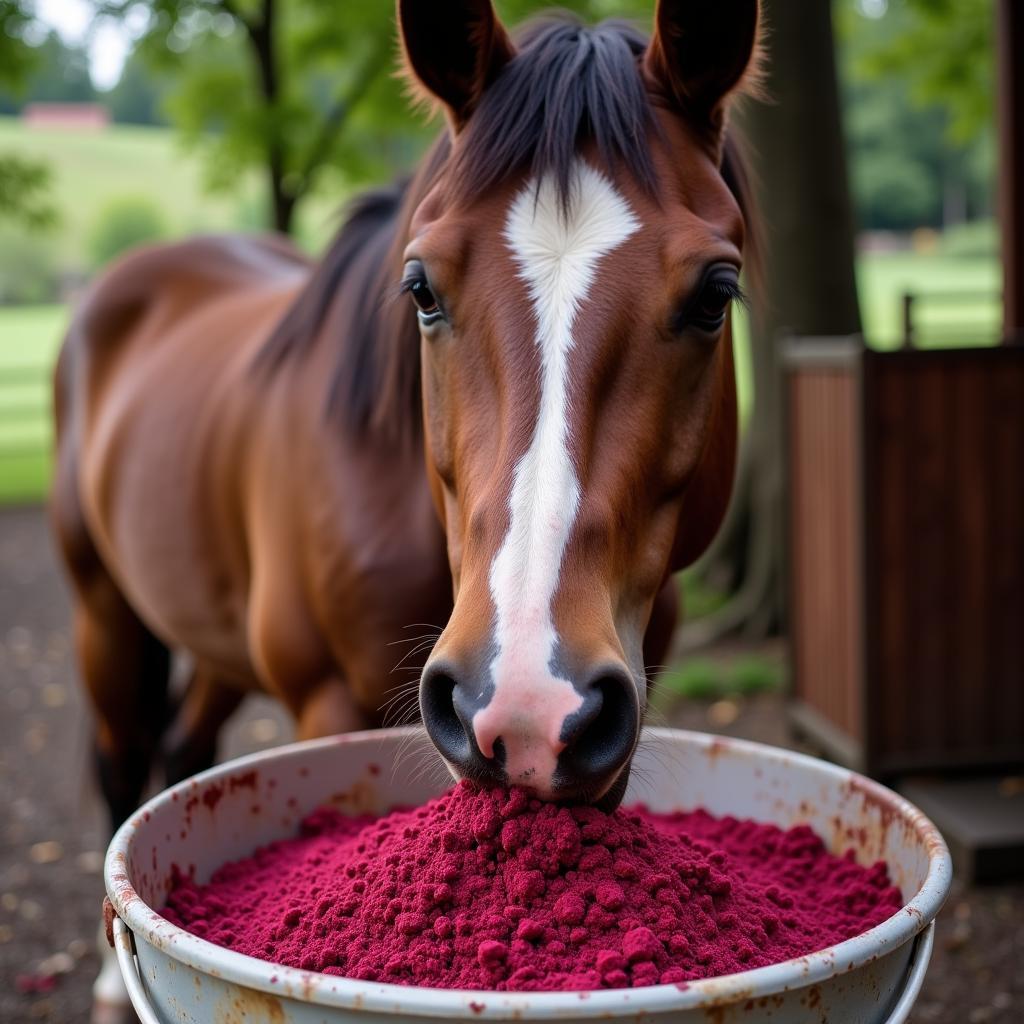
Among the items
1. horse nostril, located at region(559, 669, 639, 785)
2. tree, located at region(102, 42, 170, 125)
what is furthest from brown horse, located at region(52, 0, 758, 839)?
tree, located at region(102, 42, 170, 125)

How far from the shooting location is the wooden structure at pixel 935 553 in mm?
4430

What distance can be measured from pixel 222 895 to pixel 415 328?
44.9 inches

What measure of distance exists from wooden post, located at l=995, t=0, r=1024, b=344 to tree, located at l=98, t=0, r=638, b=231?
484 cm

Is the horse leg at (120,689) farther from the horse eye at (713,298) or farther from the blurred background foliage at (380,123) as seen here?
the horse eye at (713,298)

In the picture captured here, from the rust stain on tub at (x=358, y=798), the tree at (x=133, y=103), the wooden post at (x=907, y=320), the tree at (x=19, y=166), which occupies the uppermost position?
the tree at (x=133, y=103)

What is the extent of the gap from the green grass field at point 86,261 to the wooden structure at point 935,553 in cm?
1049

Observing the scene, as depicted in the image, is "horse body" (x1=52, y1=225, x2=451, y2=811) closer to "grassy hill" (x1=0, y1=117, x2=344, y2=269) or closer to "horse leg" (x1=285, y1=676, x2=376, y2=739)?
"horse leg" (x1=285, y1=676, x2=376, y2=739)

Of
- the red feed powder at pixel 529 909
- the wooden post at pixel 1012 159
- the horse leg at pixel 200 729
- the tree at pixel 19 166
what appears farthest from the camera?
the tree at pixel 19 166

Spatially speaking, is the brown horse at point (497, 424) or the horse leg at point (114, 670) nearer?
the brown horse at point (497, 424)

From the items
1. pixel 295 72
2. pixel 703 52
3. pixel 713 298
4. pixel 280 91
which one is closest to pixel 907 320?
pixel 703 52

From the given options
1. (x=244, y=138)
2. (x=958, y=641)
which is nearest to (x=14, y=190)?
(x=244, y=138)

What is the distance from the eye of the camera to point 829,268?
6.44 metres

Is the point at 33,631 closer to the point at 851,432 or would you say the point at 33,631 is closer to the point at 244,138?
the point at 244,138

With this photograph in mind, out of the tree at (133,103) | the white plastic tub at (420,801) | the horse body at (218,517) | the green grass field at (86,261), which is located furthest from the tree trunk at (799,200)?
the tree at (133,103)
